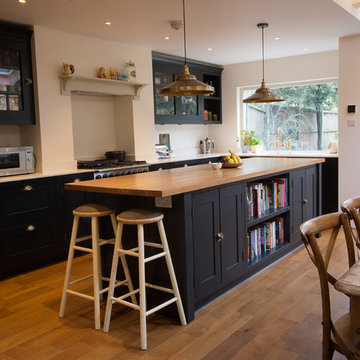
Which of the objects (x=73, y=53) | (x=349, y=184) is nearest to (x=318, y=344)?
(x=349, y=184)

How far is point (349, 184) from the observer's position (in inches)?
212

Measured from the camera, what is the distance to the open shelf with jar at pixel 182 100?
5.96m

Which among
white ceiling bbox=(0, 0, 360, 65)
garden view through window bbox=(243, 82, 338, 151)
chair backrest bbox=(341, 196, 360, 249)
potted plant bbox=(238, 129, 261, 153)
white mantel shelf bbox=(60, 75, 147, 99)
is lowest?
chair backrest bbox=(341, 196, 360, 249)

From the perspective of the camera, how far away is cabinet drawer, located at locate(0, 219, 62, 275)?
385 centimetres

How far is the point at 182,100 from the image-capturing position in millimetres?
6375

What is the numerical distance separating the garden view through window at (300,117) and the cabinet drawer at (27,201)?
4086 mm

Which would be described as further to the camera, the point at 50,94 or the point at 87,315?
the point at 50,94

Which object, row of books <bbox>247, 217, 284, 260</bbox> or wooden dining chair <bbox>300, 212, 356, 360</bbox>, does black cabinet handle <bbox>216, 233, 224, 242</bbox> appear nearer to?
row of books <bbox>247, 217, 284, 260</bbox>

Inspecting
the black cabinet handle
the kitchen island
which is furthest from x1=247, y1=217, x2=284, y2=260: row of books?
the black cabinet handle

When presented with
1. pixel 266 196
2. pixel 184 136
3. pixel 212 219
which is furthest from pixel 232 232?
pixel 184 136

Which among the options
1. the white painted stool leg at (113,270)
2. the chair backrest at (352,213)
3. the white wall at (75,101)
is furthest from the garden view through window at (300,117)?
the white painted stool leg at (113,270)

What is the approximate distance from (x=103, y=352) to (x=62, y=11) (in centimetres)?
300

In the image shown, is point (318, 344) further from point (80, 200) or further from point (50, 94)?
point (50, 94)

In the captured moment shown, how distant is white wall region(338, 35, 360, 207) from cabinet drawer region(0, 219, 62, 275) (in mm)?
3552
